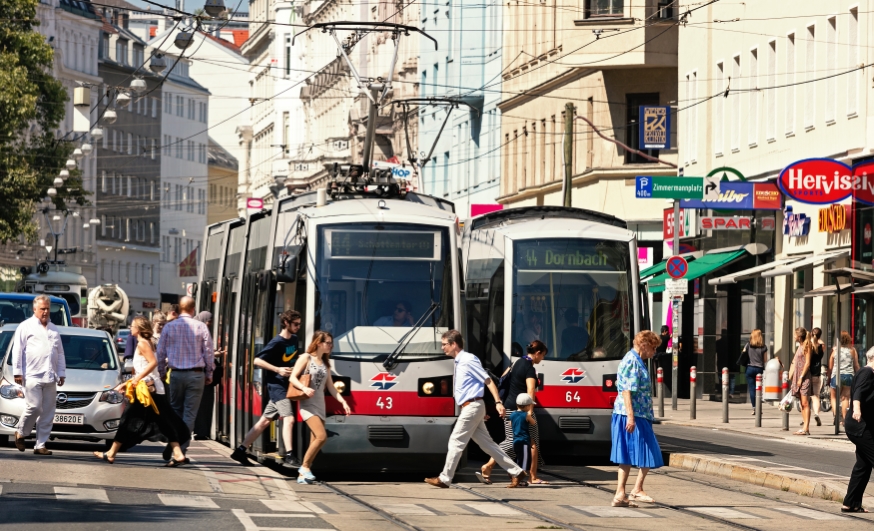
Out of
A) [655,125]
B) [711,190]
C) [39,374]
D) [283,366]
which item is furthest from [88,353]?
[655,125]

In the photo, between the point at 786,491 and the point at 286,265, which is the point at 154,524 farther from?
the point at 786,491

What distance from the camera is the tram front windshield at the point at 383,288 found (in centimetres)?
1952

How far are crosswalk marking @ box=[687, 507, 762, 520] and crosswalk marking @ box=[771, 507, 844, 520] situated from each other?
1.67 feet

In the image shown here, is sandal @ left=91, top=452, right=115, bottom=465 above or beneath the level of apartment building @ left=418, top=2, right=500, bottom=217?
beneath

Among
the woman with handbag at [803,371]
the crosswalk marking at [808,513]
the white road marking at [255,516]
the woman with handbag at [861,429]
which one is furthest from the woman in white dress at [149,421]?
the woman with handbag at [803,371]

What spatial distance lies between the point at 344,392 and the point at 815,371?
1286 cm

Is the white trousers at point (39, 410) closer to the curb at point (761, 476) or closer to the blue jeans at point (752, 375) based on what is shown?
the curb at point (761, 476)

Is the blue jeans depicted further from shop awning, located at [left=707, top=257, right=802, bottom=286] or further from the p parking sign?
the p parking sign

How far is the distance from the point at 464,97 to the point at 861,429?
5290 cm

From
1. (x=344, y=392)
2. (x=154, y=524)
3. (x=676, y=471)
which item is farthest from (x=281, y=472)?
(x=154, y=524)

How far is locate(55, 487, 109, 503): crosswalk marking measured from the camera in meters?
15.4

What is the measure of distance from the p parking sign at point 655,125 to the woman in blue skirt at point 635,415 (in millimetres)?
32536

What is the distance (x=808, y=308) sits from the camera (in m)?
38.0

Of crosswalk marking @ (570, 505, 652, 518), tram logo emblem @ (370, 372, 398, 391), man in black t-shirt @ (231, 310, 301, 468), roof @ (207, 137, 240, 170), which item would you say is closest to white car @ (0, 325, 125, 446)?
man in black t-shirt @ (231, 310, 301, 468)
